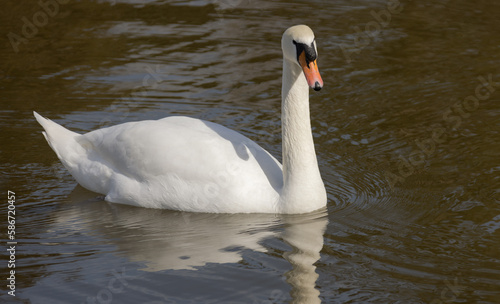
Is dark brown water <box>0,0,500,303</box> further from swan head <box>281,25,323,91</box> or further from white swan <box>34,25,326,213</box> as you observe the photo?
swan head <box>281,25,323,91</box>

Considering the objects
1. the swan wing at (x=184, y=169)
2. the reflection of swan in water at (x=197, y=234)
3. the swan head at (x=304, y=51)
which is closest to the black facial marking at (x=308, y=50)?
the swan head at (x=304, y=51)

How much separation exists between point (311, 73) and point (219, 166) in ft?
4.55

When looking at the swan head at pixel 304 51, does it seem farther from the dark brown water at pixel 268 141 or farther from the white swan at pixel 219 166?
the dark brown water at pixel 268 141

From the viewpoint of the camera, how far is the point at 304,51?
7617 millimetres

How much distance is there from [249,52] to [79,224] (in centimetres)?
590

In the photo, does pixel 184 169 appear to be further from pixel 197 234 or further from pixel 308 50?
pixel 308 50

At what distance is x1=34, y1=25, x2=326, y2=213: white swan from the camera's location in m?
8.21

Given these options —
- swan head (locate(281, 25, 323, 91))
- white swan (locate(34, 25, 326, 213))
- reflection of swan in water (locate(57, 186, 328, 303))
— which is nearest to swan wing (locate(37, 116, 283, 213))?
white swan (locate(34, 25, 326, 213))

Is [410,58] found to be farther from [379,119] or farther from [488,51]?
[379,119]

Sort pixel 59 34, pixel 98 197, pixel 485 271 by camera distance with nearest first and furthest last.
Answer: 1. pixel 485 271
2. pixel 98 197
3. pixel 59 34

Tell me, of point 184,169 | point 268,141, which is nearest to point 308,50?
point 184,169

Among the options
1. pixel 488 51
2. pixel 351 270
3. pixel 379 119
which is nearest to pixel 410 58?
pixel 488 51

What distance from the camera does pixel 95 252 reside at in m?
7.66

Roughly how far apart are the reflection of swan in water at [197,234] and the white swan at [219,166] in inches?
4.8
